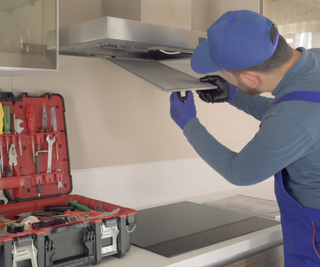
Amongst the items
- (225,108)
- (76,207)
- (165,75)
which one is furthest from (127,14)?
(225,108)

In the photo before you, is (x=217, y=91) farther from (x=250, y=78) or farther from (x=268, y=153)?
(x=268, y=153)

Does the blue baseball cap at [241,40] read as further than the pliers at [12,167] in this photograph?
No

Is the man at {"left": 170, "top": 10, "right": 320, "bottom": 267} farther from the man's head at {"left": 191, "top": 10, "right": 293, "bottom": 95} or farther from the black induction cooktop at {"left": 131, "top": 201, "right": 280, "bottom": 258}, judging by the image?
the black induction cooktop at {"left": 131, "top": 201, "right": 280, "bottom": 258}

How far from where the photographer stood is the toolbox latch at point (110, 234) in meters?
1.13

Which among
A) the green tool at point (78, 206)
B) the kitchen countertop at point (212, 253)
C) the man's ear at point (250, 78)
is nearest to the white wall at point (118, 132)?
the green tool at point (78, 206)

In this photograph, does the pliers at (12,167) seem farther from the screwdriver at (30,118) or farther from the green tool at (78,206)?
the green tool at (78,206)

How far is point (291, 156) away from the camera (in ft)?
3.31

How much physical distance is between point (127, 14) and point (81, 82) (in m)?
0.38

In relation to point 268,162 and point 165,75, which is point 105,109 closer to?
point 165,75

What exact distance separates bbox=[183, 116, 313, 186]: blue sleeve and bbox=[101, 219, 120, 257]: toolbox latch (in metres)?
0.37

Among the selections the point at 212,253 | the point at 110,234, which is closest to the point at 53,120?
the point at 110,234

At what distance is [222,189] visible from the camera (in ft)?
7.77

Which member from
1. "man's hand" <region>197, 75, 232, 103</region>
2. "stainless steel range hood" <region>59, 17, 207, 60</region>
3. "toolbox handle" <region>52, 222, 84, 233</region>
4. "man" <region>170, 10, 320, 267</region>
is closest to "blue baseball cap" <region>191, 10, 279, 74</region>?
"man" <region>170, 10, 320, 267</region>

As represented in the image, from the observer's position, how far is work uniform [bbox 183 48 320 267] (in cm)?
100
